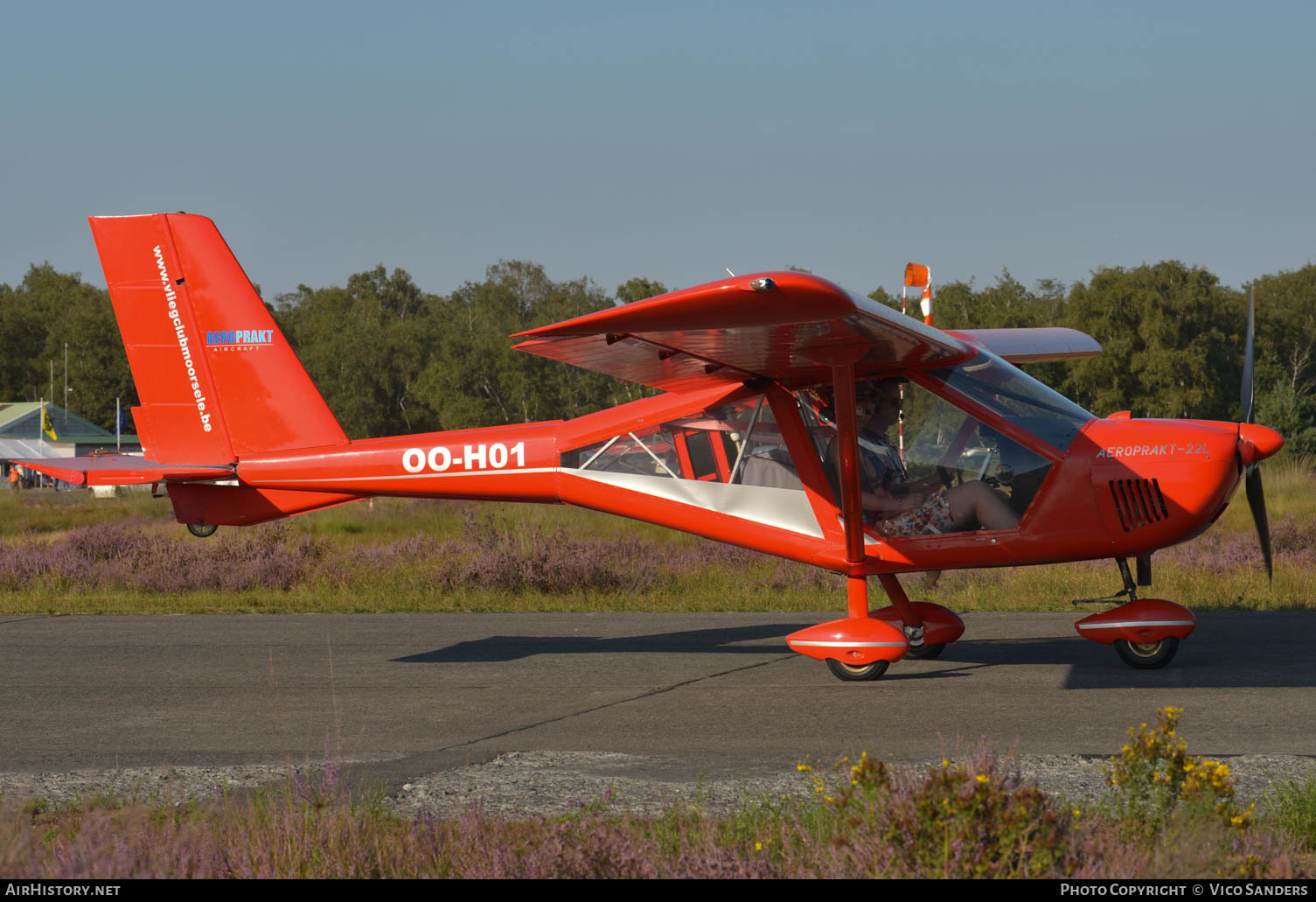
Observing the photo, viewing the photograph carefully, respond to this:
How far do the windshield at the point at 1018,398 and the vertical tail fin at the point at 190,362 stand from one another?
555 cm

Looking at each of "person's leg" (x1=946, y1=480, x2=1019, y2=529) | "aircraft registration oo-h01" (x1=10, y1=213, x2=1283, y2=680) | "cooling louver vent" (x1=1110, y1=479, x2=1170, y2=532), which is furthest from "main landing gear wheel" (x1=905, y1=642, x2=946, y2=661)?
"cooling louver vent" (x1=1110, y1=479, x2=1170, y2=532)

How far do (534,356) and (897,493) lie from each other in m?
42.1

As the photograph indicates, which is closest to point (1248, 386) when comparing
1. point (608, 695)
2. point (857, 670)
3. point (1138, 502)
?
point (1138, 502)

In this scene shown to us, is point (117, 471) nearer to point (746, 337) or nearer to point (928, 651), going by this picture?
point (746, 337)

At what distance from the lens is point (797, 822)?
401 centimetres

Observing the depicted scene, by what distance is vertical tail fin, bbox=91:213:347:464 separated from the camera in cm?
1021

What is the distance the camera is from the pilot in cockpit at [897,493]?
27.6 feet

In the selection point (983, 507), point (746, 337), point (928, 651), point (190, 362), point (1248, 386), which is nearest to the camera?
point (746, 337)

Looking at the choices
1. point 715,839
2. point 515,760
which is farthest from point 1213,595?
point 715,839

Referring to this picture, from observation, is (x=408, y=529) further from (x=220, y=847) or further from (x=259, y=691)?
(x=220, y=847)

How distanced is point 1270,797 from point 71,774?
558 centimetres

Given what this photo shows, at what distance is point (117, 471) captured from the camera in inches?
382

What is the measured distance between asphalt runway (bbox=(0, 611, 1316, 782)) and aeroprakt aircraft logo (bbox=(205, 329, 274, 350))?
2.77m

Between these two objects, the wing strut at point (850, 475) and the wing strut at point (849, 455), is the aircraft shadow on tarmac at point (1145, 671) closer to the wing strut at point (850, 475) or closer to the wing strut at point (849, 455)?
the wing strut at point (850, 475)
